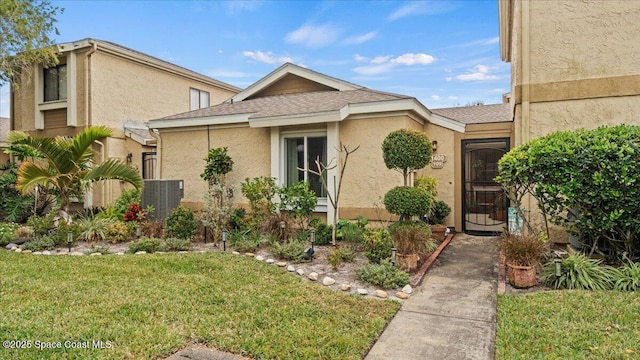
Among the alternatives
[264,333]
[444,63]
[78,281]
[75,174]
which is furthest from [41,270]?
[444,63]

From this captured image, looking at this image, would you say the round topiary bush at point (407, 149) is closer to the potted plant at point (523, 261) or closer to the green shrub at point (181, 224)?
the potted plant at point (523, 261)

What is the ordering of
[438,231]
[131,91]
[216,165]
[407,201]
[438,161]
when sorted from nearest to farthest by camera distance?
[407,201] < [438,231] < [216,165] < [438,161] < [131,91]

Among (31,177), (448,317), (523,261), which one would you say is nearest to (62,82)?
(31,177)

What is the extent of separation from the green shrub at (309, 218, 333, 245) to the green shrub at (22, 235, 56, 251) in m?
6.82

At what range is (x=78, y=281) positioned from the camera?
6109 millimetres

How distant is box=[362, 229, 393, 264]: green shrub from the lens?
7031 millimetres

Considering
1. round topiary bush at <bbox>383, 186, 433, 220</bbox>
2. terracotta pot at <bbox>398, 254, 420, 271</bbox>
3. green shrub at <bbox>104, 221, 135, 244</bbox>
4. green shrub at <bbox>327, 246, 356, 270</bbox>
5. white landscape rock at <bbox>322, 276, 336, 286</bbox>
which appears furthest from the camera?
green shrub at <bbox>104, 221, 135, 244</bbox>

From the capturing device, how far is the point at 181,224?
934 cm

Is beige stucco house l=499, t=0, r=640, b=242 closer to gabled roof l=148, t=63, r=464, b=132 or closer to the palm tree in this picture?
gabled roof l=148, t=63, r=464, b=132

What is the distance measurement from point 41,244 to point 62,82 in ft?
32.9

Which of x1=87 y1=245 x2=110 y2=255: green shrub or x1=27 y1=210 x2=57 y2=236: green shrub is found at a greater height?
x1=27 y1=210 x2=57 y2=236: green shrub

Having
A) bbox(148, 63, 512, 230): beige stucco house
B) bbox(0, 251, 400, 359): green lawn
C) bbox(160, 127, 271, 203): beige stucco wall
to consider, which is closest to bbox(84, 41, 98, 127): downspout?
bbox(148, 63, 512, 230): beige stucco house

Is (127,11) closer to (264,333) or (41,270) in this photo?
(41,270)

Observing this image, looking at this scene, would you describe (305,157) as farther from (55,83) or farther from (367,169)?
(55,83)
